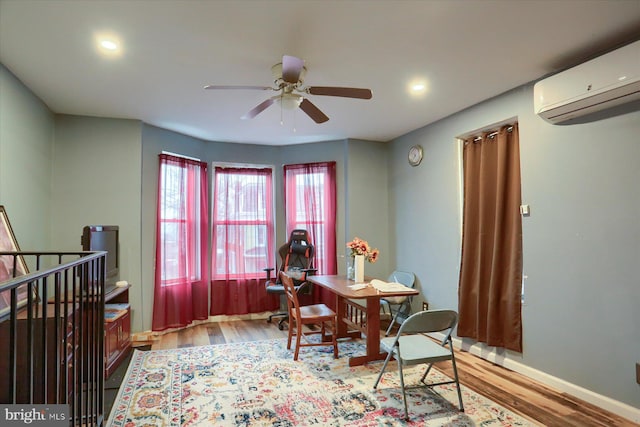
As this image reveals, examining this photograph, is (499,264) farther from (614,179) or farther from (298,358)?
(298,358)

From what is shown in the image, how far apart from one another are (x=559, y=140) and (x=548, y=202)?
0.52 meters

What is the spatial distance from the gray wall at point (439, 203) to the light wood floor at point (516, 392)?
0.17 m

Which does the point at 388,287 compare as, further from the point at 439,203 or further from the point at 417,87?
the point at 417,87

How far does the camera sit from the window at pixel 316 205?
17.7 feet

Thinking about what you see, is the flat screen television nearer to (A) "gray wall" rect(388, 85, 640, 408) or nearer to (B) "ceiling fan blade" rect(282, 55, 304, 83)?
(B) "ceiling fan blade" rect(282, 55, 304, 83)

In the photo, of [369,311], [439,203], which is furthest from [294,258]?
[439,203]

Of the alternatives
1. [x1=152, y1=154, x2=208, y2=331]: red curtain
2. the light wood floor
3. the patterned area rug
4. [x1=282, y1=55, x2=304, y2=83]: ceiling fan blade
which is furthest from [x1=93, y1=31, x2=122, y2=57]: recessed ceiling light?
the light wood floor

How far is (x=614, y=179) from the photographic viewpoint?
8.67ft

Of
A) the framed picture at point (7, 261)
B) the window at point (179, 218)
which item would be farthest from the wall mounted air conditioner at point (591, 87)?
the framed picture at point (7, 261)

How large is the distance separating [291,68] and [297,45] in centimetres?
23

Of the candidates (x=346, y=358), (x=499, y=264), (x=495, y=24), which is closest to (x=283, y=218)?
(x=346, y=358)

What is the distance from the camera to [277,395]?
292cm

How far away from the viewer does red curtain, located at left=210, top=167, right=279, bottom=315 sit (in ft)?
17.3

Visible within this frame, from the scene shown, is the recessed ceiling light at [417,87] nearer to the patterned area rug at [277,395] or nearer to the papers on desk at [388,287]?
the papers on desk at [388,287]
